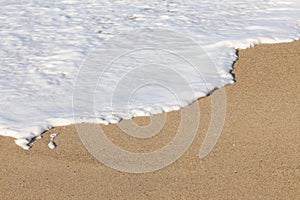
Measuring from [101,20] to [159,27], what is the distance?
1245 millimetres

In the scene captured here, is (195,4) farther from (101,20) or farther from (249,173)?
(249,173)

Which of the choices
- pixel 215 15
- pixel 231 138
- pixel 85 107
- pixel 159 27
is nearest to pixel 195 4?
pixel 215 15

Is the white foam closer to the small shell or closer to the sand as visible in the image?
the small shell

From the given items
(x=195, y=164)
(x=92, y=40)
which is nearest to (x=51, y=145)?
(x=195, y=164)

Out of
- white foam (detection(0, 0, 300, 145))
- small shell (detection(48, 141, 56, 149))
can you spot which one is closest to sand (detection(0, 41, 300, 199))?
small shell (detection(48, 141, 56, 149))

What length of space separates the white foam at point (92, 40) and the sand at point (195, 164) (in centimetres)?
43

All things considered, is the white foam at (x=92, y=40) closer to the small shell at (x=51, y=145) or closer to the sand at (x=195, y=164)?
the small shell at (x=51, y=145)

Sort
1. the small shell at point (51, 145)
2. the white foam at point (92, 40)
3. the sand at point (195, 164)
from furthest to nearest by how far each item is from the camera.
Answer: the white foam at point (92, 40), the small shell at point (51, 145), the sand at point (195, 164)

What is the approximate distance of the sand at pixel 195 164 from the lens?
4805mm

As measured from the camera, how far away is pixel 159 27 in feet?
31.2

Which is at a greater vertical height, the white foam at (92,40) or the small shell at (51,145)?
the small shell at (51,145)

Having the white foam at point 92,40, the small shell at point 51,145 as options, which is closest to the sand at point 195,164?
the small shell at point 51,145

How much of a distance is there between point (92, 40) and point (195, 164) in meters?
4.39

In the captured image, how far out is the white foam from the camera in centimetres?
650
